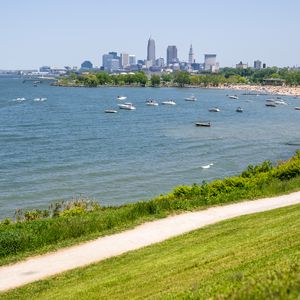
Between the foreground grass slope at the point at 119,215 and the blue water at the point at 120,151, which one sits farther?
the blue water at the point at 120,151

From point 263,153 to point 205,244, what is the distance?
48270 millimetres

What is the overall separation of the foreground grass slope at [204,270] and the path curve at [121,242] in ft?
3.21

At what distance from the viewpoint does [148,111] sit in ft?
410

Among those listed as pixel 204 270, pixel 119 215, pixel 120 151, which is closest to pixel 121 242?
pixel 119 215

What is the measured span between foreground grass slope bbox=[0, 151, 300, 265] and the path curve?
0.69 meters

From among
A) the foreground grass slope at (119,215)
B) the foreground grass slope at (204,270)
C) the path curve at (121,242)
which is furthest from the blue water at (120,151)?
the foreground grass slope at (204,270)

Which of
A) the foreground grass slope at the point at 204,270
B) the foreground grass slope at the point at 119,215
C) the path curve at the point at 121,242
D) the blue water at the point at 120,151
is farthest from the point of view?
the blue water at the point at 120,151

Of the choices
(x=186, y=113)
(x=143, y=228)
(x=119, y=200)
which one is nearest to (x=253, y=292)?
(x=143, y=228)

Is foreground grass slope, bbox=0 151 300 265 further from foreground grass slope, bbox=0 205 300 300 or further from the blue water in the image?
the blue water

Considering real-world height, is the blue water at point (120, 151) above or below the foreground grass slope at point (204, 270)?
below

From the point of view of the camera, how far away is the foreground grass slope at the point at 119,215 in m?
22.2

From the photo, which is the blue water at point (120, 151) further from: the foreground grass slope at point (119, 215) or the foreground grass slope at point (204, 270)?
the foreground grass slope at point (204, 270)

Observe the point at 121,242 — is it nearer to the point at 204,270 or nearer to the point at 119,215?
the point at 119,215

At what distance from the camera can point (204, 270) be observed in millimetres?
15500
